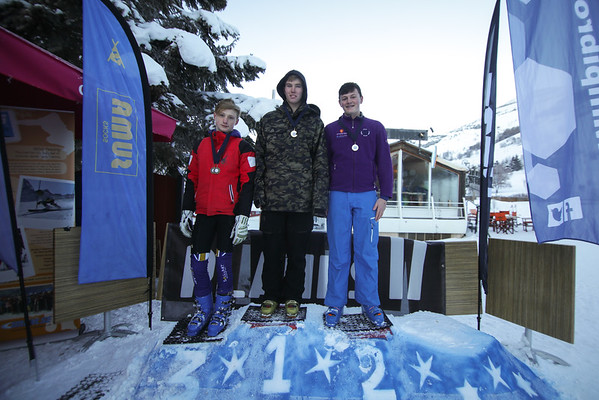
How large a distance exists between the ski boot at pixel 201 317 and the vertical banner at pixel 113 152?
0.71 meters

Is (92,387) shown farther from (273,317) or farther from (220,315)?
(273,317)

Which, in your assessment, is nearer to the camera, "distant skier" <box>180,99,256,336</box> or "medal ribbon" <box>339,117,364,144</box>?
"distant skier" <box>180,99,256,336</box>

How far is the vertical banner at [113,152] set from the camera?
8.31ft

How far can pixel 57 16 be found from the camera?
388 cm

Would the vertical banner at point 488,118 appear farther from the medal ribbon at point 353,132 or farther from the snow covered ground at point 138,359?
the medal ribbon at point 353,132

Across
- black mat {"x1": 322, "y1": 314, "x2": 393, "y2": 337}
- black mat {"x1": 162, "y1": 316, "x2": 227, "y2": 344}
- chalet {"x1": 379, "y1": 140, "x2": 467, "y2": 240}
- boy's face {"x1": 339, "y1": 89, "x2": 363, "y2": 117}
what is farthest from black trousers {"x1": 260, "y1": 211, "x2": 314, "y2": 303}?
chalet {"x1": 379, "y1": 140, "x2": 467, "y2": 240}

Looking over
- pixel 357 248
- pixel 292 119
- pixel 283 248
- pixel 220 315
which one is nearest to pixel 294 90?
pixel 292 119

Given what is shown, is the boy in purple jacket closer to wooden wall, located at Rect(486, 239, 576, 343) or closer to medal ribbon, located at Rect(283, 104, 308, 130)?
medal ribbon, located at Rect(283, 104, 308, 130)

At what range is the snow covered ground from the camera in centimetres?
220

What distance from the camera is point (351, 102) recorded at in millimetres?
2934

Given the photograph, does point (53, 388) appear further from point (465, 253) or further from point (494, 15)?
point (494, 15)

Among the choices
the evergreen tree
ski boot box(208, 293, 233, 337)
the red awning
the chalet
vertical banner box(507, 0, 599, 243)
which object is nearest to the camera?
the red awning

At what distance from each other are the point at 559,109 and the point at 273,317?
3358mm

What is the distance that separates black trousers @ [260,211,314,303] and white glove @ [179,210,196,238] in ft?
2.46
